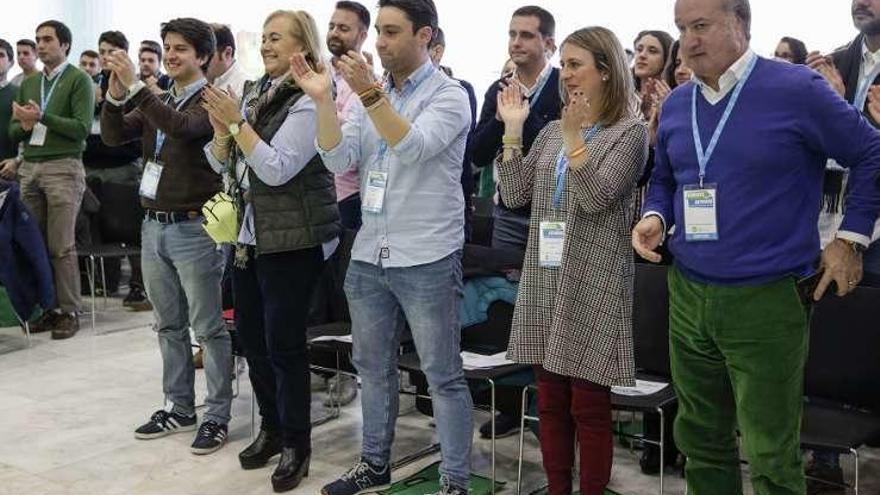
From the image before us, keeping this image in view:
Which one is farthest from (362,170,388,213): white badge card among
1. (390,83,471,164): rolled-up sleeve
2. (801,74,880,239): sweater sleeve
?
(801,74,880,239): sweater sleeve

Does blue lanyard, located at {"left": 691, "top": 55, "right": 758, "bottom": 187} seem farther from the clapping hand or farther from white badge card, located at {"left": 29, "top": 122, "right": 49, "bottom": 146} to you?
white badge card, located at {"left": 29, "top": 122, "right": 49, "bottom": 146}

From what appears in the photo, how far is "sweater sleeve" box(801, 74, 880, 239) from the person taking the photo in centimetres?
210

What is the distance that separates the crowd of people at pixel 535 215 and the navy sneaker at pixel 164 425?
11 mm

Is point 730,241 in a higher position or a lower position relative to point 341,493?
higher

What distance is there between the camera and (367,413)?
120 inches

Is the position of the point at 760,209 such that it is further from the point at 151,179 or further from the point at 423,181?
the point at 151,179

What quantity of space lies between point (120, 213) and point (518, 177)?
12.2 ft

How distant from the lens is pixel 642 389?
2.87 metres

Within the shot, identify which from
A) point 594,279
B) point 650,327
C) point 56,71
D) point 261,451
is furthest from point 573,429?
point 56,71

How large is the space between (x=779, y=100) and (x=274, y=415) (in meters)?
1.98

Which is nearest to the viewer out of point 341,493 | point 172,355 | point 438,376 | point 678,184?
point 678,184

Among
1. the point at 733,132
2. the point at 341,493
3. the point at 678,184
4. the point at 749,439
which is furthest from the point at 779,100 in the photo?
the point at 341,493

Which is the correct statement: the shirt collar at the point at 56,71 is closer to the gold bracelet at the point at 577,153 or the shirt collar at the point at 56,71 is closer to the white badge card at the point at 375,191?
the white badge card at the point at 375,191

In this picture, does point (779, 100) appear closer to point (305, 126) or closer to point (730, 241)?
point (730, 241)
